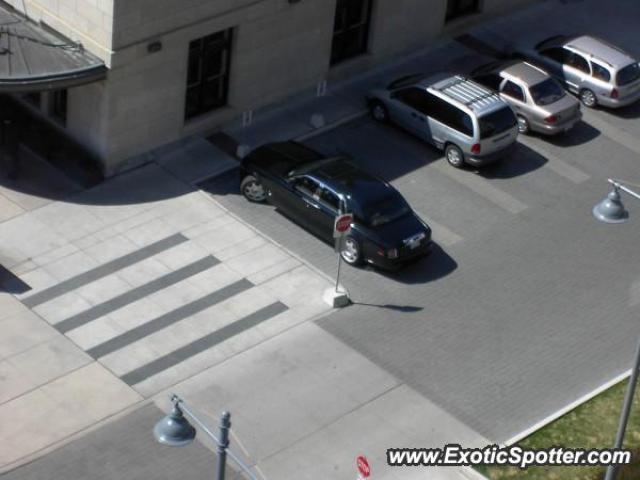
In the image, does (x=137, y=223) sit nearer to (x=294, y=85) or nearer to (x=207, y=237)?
(x=207, y=237)

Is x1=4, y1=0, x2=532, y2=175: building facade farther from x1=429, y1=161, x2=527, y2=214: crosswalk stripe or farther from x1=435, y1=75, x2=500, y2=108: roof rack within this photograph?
x1=429, y1=161, x2=527, y2=214: crosswalk stripe

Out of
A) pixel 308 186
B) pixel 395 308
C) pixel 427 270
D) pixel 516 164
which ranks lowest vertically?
pixel 395 308

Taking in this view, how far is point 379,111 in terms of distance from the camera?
40188 millimetres

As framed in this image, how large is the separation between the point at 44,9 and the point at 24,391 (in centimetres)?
1070

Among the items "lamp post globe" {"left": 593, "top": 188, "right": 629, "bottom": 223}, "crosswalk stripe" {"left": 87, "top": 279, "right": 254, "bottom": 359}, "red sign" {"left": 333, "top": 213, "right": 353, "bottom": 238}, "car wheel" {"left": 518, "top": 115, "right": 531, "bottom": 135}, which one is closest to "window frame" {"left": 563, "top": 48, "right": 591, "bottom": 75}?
"car wheel" {"left": 518, "top": 115, "right": 531, "bottom": 135}

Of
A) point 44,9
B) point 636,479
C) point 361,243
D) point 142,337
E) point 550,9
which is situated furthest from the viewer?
point 550,9

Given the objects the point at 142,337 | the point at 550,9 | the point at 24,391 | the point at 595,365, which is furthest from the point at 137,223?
the point at 550,9

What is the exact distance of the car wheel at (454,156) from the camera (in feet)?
126

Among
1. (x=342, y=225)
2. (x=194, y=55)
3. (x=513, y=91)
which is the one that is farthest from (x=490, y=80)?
(x=342, y=225)

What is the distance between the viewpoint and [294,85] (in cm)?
4034

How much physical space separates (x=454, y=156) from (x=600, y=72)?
580 centimetres

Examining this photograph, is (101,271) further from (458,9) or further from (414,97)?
(458,9)

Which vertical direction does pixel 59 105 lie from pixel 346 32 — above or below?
below

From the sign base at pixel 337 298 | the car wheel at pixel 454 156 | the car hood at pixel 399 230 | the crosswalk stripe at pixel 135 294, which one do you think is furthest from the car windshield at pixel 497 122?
the crosswalk stripe at pixel 135 294
